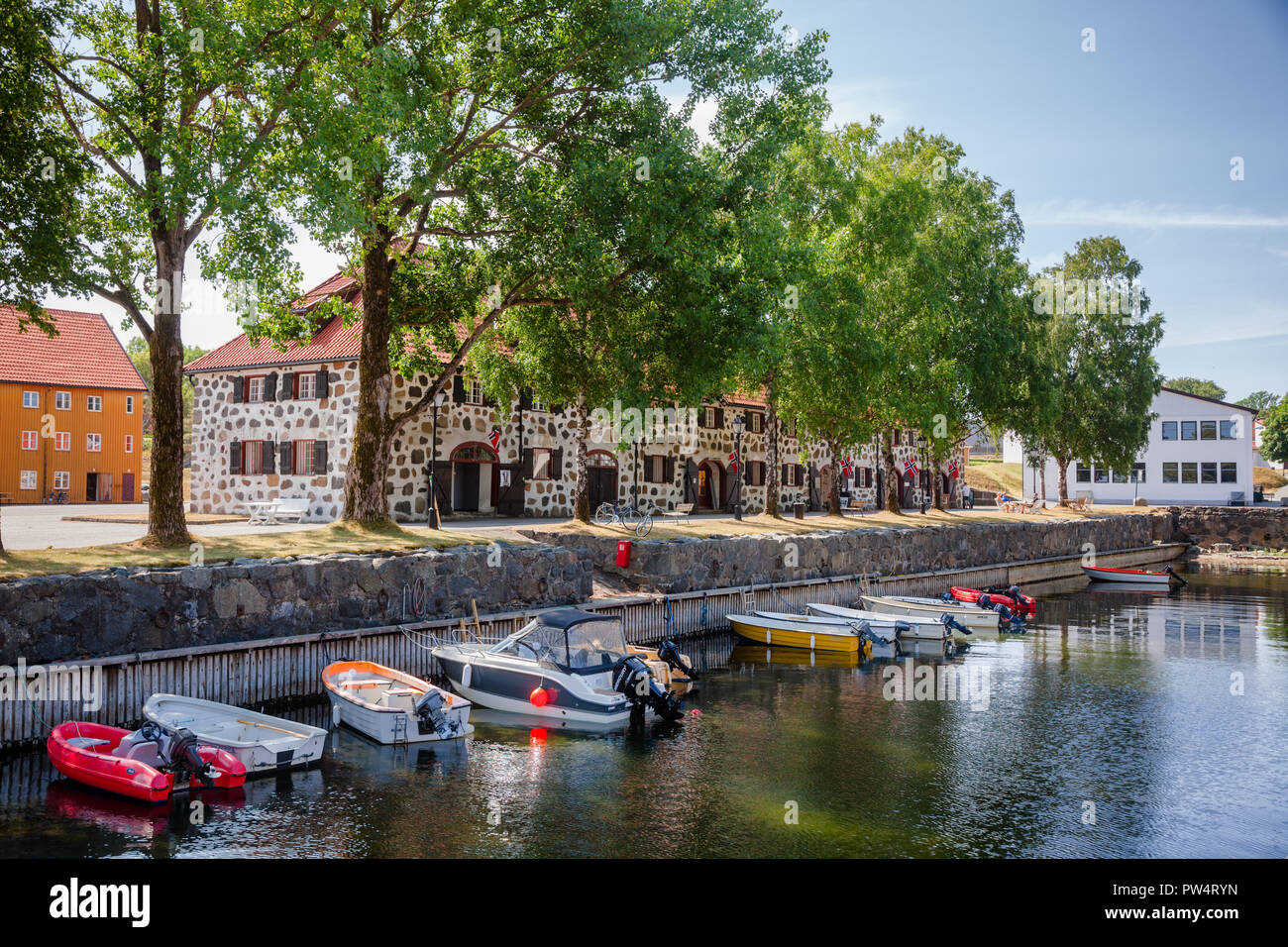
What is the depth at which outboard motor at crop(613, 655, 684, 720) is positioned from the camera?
63.7 ft

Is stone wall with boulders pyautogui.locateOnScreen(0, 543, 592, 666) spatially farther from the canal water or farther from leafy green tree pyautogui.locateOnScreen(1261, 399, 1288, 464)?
leafy green tree pyautogui.locateOnScreen(1261, 399, 1288, 464)

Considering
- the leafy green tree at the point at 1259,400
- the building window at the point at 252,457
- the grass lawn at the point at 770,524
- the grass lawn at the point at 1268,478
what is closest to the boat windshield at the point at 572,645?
the grass lawn at the point at 770,524

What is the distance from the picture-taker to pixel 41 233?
17953 mm

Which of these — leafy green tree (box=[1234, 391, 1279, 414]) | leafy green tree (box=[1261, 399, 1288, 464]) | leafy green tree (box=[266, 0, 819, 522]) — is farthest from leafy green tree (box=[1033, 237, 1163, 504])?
leafy green tree (box=[1234, 391, 1279, 414])

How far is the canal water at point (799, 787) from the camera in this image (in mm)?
12750

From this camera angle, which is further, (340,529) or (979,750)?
(340,529)

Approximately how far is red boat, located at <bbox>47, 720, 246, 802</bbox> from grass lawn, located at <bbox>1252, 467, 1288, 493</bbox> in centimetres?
9789

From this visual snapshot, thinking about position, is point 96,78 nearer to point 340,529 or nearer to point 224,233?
point 224,233

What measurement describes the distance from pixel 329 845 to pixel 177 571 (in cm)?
811

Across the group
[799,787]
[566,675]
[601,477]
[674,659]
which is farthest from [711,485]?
[799,787]

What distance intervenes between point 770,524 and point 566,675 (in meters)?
19.3

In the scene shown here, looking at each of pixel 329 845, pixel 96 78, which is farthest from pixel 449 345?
pixel 329 845

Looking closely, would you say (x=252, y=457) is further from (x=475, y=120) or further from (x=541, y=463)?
(x=475, y=120)

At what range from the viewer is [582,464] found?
3117 cm
